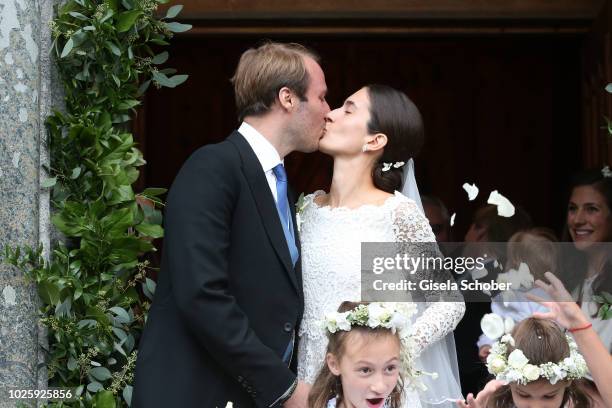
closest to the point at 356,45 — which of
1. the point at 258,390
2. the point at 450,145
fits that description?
the point at 450,145

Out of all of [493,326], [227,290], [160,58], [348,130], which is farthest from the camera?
[160,58]

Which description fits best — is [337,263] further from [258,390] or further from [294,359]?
[258,390]

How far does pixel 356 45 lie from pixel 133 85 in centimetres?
325

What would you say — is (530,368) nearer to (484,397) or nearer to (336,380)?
(484,397)

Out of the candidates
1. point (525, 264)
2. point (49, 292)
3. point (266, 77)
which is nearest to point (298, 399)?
point (49, 292)

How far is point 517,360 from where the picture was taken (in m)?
3.59

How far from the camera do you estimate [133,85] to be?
4.25 metres

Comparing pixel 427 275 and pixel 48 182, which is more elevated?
pixel 48 182

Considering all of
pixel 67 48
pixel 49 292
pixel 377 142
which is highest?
pixel 67 48

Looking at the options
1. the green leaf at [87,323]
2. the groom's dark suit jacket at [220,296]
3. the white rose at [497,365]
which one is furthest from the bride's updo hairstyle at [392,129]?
the green leaf at [87,323]

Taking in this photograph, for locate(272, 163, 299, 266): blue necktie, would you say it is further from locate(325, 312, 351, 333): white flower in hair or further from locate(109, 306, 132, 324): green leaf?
locate(109, 306, 132, 324): green leaf

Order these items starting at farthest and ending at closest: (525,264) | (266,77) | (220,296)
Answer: (525,264) < (266,77) < (220,296)

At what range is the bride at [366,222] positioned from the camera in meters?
3.93

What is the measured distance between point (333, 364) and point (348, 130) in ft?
3.10
